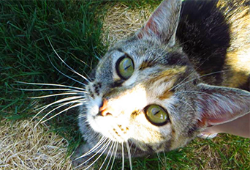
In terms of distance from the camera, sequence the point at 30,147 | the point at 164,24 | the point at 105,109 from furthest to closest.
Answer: the point at 30,147
the point at 164,24
the point at 105,109

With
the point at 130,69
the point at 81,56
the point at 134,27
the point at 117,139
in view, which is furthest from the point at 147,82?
the point at 134,27

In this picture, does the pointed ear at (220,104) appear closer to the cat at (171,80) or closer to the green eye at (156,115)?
the cat at (171,80)

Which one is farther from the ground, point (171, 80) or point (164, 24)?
point (164, 24)

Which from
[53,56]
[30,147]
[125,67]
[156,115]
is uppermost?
[53,56]

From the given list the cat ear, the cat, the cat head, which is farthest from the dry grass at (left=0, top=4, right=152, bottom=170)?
the cat ear

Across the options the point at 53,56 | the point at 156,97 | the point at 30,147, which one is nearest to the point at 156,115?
the point at 156,97

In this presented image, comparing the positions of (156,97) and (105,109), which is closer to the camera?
(105,109)

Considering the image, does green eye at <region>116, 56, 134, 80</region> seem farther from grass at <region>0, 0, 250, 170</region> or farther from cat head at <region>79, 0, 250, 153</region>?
grass at <region>0, 0, 250, 170</region>

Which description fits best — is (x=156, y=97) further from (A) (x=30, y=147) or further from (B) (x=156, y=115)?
(A) (x=30, y=147)

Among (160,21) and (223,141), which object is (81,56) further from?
(223,141)

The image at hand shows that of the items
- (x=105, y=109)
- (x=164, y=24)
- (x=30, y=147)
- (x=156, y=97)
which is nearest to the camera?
(x=105, y=109)
